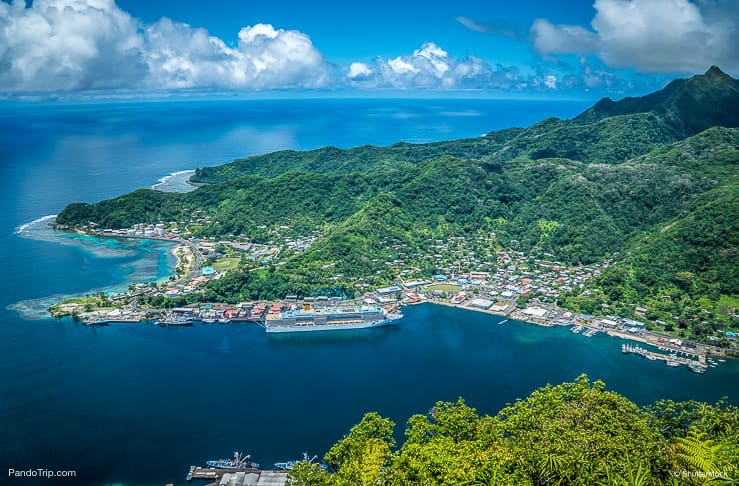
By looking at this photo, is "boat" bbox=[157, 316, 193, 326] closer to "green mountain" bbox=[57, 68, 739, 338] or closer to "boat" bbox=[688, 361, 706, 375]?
"green mountain" bbox=[57, 68, 739, 338]

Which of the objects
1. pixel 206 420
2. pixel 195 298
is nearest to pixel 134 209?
pixel 195 298

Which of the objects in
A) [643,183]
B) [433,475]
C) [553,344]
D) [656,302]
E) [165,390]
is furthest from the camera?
[643,183]

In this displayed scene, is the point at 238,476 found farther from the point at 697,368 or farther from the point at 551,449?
the point at 697,368

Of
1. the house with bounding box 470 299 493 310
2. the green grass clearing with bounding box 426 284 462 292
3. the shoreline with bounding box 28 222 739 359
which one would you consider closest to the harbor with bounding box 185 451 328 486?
the shoreline with bounding box 28 222 739 359

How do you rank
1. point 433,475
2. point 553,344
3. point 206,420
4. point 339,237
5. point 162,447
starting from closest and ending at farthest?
point 433,475
point 162,447
point 206,420
point 553,344
point 339,237

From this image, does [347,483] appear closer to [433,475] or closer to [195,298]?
[433,475]

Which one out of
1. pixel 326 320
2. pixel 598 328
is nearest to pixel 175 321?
pixel 326 320

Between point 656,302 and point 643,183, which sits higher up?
point 643,183
